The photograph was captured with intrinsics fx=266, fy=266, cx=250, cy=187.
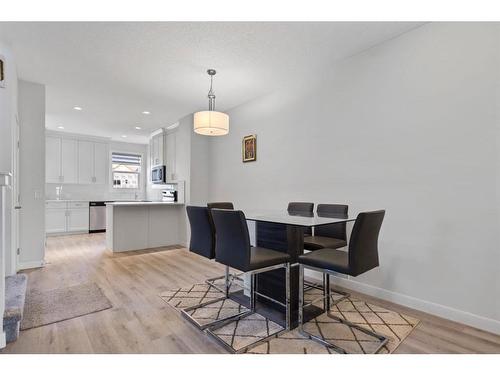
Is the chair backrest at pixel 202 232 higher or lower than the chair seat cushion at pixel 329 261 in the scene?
higher

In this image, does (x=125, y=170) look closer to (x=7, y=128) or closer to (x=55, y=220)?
(x=55, y=220)

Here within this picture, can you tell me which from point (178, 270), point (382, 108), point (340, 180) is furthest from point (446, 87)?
point (178, 270)

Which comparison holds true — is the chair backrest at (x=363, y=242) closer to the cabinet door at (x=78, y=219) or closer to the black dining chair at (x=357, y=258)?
the black dining chair at (x=357, y=258)

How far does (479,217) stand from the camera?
82.4 inches

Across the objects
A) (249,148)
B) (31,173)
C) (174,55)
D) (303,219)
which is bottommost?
(303,219)

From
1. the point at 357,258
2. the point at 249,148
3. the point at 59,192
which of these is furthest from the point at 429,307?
the point at 59,192

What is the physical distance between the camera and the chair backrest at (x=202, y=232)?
2281 millimetres

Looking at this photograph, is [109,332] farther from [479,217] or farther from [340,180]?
[479,217]

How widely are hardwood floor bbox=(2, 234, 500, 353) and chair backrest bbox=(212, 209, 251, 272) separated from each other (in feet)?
1.89

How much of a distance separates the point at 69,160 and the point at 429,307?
7807mm

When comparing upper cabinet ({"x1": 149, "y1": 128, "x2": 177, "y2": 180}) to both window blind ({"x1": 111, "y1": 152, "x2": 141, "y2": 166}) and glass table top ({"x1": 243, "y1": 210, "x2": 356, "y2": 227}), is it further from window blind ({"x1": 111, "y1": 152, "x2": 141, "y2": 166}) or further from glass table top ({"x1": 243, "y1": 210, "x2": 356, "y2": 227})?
glass table top ({"x1": 243, "y1": 210, "x2": 356, "y2": 227})

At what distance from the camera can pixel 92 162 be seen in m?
7.12

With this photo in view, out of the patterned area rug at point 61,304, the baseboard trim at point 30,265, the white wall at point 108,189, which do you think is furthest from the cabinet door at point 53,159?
the patterned area rug at point 61,304

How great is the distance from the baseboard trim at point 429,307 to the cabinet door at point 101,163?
6.79m
